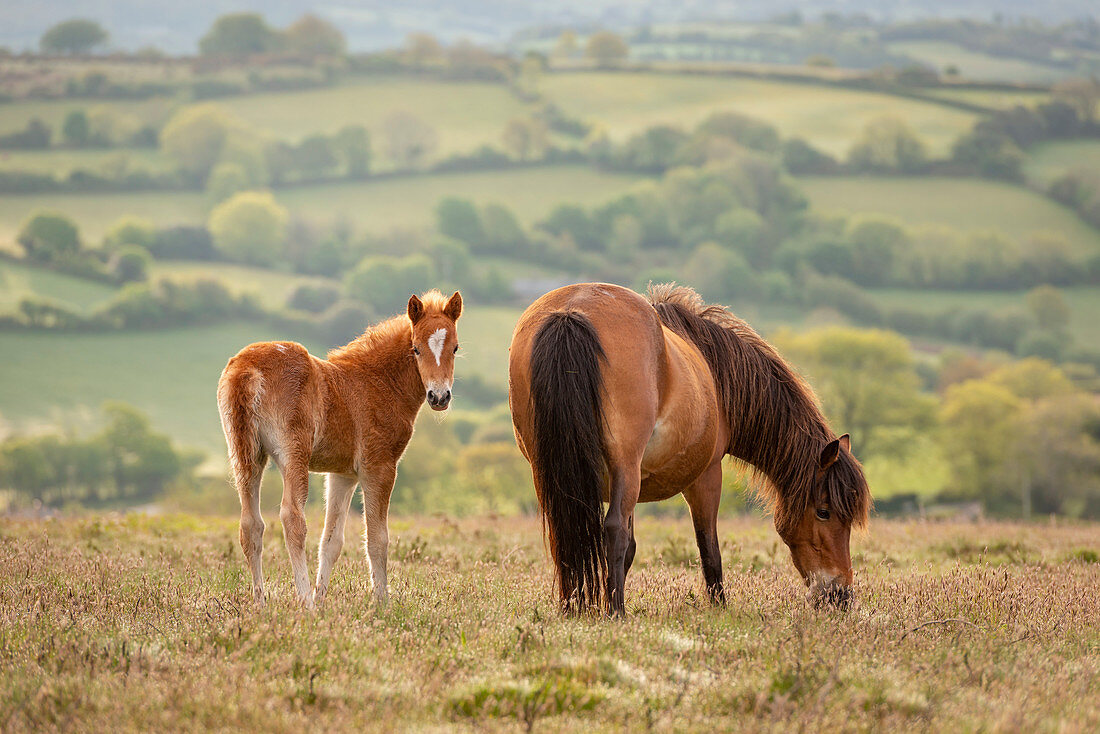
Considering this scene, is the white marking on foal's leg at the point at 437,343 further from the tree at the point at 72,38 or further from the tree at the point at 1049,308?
the tree at the point at 72,38

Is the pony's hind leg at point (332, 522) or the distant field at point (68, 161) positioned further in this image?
the distant field at point (68, 161)

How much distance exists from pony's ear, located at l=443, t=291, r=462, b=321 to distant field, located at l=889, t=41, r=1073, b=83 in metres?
161

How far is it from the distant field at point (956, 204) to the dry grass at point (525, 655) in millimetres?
110014

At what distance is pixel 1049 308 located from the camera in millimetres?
93375

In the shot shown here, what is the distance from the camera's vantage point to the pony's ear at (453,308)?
712 cm

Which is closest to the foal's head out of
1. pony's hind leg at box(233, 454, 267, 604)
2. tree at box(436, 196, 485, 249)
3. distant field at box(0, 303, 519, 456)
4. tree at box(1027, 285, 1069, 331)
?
pony's hind leg at box(233, 454, 267, 604)

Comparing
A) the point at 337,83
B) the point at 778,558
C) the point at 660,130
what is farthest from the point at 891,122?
the point at 778,558

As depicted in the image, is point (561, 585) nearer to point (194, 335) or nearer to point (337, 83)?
point (194, 335)

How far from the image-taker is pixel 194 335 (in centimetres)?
8844

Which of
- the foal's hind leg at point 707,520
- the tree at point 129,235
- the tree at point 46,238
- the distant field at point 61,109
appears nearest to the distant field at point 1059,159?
the tree at point 129,235

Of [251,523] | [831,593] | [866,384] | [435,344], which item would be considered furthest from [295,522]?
[866,384]

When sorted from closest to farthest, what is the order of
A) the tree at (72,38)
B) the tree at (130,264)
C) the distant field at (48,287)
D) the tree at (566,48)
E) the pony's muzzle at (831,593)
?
the pony's muzzle at (831,593)
the distant field at (48,287)
the tree at (130,264)
the tree at (72,38)
the tree at (566,48)

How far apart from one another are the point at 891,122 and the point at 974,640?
124 meters

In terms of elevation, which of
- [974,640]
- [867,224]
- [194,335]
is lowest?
[194,335]
